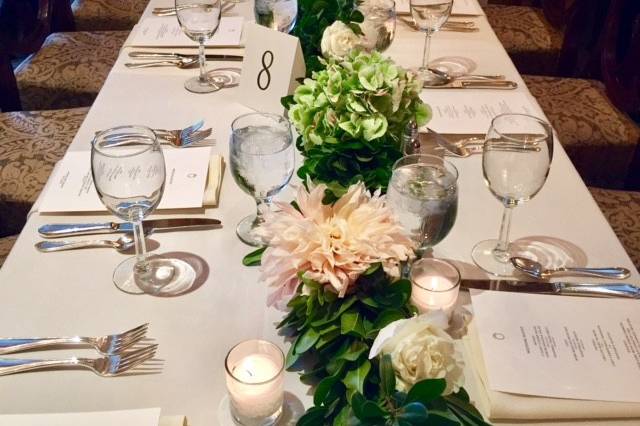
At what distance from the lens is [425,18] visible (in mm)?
1481

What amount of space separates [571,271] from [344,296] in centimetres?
35

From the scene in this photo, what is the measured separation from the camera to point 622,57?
184cm

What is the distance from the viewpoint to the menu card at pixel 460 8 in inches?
70.4

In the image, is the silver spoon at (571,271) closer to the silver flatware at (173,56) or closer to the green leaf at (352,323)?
the green leaf at (352,323)

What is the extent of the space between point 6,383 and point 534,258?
65cm

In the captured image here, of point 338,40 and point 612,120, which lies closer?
point 338,40

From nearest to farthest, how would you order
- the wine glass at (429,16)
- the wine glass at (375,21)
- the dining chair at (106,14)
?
the wine glass at (375,21) → the wine glass at (429,16) → the dining chair at (106,14)

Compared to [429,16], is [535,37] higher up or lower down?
lower down

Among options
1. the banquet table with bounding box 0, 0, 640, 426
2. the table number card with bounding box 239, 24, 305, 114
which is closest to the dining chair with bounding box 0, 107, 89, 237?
the banquet table with bounding box 0, 0, 640, 426

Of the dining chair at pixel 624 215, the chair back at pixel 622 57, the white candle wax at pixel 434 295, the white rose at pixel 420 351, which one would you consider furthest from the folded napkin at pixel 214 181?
the chair back at pixel 622 57

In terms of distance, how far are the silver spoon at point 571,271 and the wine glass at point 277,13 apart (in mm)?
734

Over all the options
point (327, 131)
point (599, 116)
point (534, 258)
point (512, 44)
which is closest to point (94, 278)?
point (327, 131)

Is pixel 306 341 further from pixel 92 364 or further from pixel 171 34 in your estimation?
pixel 171 34

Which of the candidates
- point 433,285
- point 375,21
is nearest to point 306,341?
point 433,285
